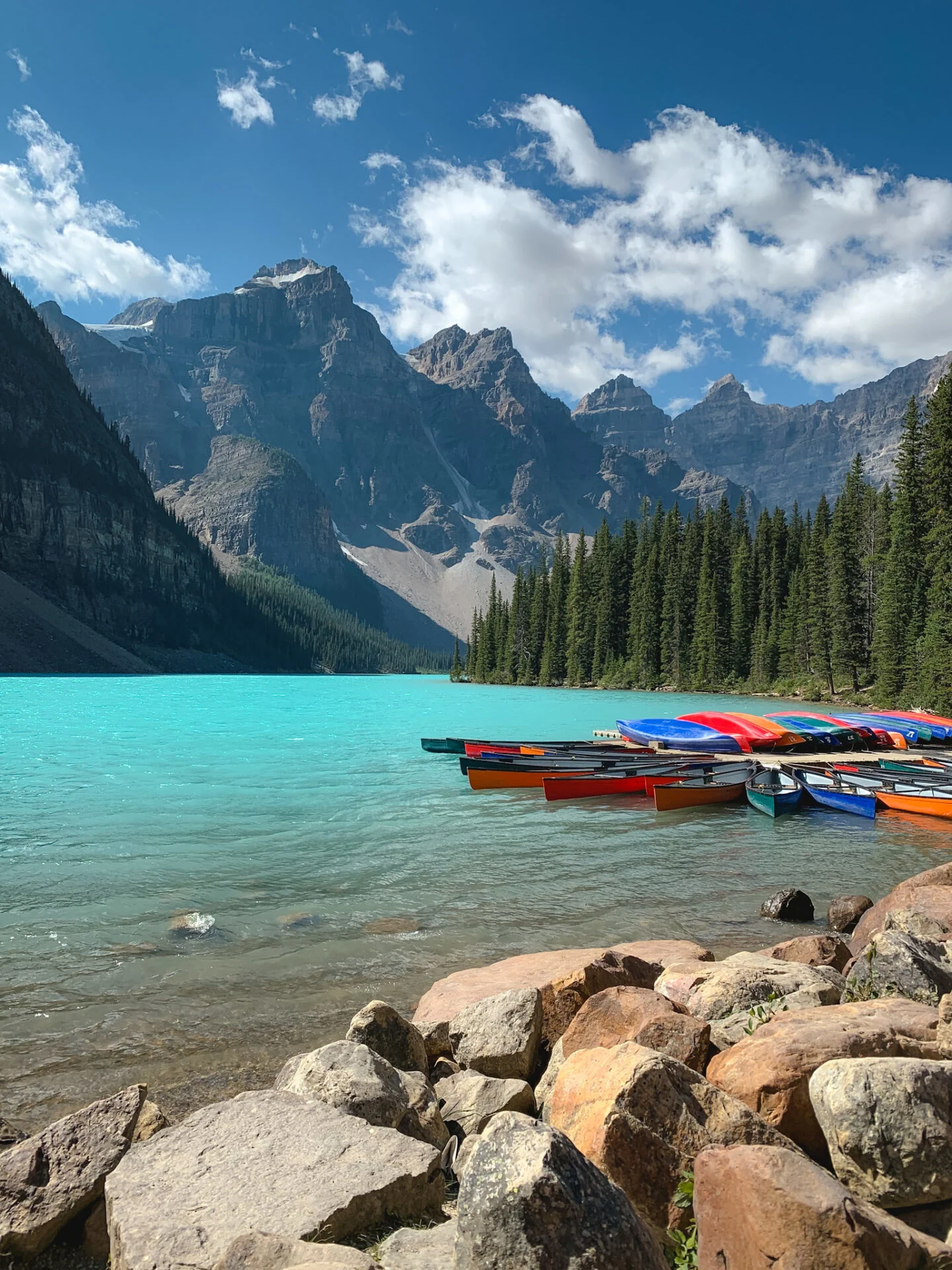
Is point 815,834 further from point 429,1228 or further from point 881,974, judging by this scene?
point 429,1228

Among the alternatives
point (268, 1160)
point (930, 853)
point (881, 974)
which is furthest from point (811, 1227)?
point (930, 853)

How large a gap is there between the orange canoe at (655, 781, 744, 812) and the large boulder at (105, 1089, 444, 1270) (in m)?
18.2

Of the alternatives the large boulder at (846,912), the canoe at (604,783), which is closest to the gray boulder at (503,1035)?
the large boulder at (846,912)

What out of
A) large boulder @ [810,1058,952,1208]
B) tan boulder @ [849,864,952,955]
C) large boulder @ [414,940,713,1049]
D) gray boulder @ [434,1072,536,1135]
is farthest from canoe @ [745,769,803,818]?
large boulder @ [810,1058,952,1208]

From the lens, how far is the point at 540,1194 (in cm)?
277

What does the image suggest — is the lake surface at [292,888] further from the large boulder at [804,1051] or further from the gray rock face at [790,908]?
the large boulder at [804,1051]

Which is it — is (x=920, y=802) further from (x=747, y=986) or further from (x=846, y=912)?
(x=747, y=986)

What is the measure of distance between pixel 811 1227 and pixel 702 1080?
1.21m

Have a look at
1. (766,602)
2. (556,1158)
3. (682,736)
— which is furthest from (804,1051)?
(766,602)

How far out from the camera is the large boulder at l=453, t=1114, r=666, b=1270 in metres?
2.71

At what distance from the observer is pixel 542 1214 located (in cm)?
274

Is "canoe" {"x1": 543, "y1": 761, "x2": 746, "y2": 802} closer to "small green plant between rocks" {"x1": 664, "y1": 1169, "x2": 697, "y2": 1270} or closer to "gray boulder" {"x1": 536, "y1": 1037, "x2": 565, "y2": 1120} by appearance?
"gray boulder" {"x1": 536, "y1": 1037, "x2": 565, "y2": 1120}

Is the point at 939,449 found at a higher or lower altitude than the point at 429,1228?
higher

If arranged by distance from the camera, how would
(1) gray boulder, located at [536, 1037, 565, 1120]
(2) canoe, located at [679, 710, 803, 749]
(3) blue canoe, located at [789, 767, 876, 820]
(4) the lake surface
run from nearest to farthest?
(1) gray boulder, located at [536, 1037, 565, 1120] < (4) the lake surface < (3) blue canoe, located at [789, 767, 876, 820] < (2) canoe, located at [679, 710, 803, 749]
